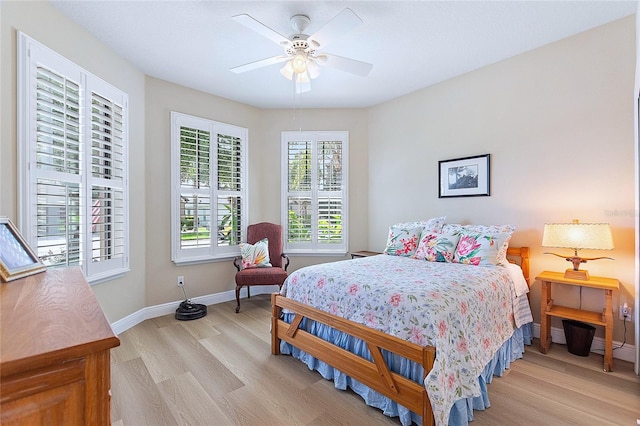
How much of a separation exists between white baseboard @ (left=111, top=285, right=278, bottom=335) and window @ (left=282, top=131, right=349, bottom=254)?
3.37 ft

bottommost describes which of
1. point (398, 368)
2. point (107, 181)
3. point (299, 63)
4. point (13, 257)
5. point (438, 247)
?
point (398, 368)

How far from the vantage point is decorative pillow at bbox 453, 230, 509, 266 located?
8.83 feet

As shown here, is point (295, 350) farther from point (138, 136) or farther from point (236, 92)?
point (236, 92)

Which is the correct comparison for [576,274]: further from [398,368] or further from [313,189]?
Result: [313,189]

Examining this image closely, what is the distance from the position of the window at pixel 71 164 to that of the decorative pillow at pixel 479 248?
349 cm

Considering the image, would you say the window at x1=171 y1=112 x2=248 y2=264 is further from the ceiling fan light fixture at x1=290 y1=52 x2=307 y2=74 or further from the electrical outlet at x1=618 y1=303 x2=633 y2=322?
the electrical outlet at x1=618 y1=303 x2=633 y2=322

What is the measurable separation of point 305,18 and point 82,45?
206cm

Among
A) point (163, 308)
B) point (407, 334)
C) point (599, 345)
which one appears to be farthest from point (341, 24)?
point (163, 308)

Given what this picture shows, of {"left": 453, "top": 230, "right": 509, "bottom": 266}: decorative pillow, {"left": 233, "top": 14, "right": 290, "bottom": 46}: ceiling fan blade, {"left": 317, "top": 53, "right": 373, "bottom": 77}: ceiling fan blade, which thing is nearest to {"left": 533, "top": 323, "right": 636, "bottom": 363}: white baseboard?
{"left": 453, "top": 230, "right": 509, "bottom": 266}: decorative pillow

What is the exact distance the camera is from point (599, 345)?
8.48 feet

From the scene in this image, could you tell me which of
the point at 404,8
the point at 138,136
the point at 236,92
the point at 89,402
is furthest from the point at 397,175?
the point at 89,402

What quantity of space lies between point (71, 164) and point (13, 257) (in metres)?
1.43

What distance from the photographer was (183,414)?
6.09ft

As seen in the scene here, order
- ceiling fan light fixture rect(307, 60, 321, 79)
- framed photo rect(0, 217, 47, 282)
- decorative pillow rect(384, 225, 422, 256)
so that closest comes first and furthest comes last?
framed photo rect(0, 217, 47, 282)
ceiling fan light fixture rect(307, 60, 321, 79)
decorative pillow rect(384, 225, 422, 256)
